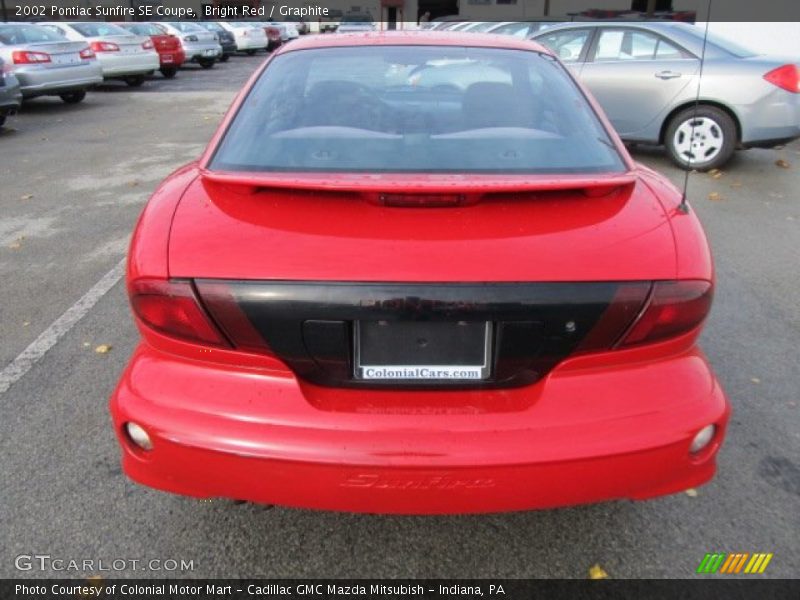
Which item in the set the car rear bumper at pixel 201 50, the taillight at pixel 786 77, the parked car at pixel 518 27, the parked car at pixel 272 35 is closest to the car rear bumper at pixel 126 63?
the car rear bumper at pixel 201 50

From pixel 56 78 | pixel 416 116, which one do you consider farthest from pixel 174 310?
pixel 56 78

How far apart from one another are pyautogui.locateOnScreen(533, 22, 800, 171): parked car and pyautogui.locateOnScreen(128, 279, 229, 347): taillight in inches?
251

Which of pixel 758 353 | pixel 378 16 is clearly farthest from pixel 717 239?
pixel 378 16

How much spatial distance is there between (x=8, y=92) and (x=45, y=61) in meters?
2.14

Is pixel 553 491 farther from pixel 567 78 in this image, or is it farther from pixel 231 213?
pixel 567 78

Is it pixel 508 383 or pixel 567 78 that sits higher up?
pixel 567 78

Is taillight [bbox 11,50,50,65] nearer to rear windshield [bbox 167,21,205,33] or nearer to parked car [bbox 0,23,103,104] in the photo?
parked car [bbox 0,23,103,104]

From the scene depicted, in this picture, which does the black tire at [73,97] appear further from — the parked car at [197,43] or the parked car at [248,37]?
the parked car at [248,37]

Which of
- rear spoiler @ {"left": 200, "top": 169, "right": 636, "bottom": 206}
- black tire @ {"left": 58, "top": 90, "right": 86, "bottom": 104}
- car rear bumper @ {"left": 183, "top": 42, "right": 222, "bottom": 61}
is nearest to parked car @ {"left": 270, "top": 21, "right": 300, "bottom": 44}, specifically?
car rear bumper @ {"left": 183, "top": 42, "right": 222, "bottom": 61}

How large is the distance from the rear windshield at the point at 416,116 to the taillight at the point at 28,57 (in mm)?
10924

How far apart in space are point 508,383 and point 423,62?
154 cm

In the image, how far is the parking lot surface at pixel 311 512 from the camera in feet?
7.31

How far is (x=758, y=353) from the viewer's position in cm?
355

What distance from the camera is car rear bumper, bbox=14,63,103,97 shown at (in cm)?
1158
